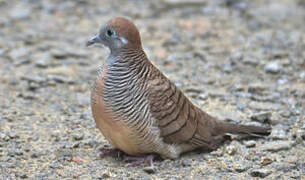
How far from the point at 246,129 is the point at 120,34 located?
Answer: 1844mm

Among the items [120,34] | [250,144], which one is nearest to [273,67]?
[250,144]

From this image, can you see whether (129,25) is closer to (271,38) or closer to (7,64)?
(7,64)

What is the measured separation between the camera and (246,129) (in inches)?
238

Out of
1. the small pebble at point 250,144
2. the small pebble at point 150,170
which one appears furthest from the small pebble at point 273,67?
the small pebble at point 150,170

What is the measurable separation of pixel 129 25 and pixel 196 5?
598 cm

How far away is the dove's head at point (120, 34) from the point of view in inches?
209

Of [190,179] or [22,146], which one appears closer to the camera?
[190,179]

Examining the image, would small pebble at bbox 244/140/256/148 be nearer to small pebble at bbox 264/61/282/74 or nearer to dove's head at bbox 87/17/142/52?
dove's head at bbox 87/17/142/52

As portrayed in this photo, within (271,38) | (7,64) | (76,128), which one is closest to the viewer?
(76,128)

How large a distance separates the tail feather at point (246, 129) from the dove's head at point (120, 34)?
146 centimetres

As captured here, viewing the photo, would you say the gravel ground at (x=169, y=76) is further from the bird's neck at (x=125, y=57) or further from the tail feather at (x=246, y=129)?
the bird's neck at (x=125, y=57)

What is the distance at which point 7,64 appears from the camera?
8.48 metres

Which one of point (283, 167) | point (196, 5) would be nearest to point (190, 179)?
point (283, 167)

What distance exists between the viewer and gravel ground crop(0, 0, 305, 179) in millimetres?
5516
